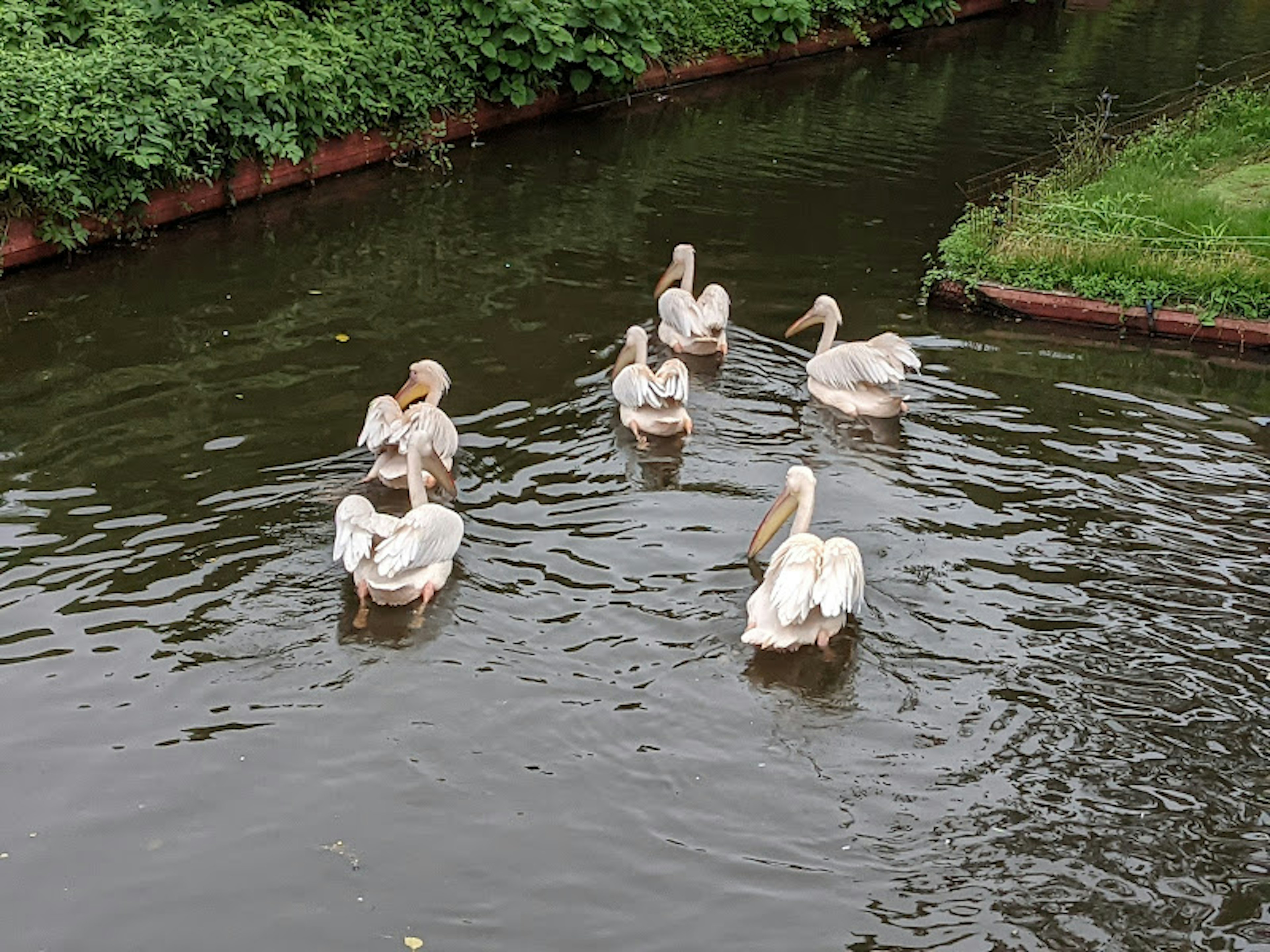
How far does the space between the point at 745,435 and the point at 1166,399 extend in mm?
3566

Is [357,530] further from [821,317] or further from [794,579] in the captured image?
[821,317]

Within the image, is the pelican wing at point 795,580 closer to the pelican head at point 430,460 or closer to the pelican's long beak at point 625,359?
the pelican head at point 430,460

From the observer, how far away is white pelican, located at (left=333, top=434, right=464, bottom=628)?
8680 millimetres

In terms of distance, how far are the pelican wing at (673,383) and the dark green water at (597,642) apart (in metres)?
0.44

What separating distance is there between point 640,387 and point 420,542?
280 centimetres

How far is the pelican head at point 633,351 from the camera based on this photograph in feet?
39.0

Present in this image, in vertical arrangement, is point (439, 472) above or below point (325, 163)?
below

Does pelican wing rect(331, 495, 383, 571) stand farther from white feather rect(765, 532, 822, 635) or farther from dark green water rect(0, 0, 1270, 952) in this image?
white feather rect(765, 532, 822, 635)

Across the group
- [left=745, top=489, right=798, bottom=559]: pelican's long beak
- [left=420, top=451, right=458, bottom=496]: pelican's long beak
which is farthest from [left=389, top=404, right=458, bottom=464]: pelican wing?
[left=745, top=489, right=798, bottom=559]: pelican's long beak

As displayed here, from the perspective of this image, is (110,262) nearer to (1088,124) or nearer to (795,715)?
(795,715)

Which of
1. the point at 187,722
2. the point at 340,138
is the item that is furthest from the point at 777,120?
the point at 187,722

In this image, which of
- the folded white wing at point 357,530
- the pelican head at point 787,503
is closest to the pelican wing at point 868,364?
the pelican head at point 787,503

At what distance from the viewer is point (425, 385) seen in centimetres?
1120

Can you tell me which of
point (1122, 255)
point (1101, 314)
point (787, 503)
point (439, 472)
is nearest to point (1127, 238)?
point (1122, 255)
